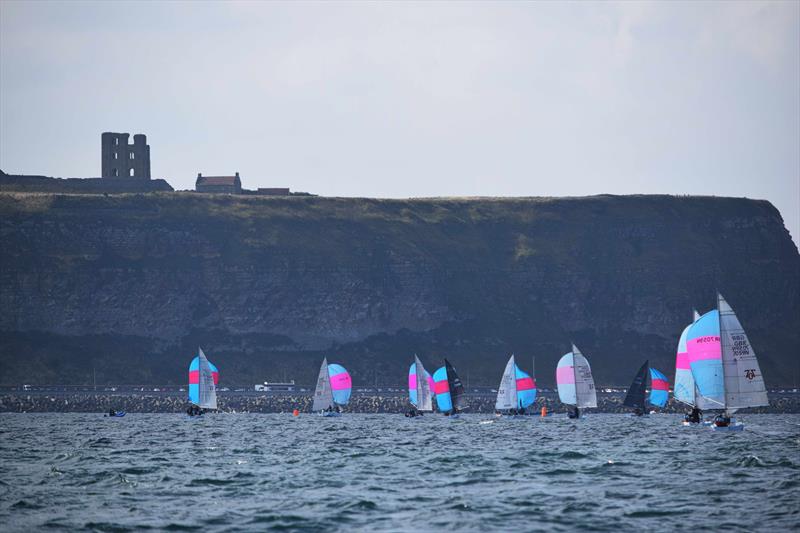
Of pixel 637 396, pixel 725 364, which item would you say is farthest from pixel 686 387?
pixel 637 396

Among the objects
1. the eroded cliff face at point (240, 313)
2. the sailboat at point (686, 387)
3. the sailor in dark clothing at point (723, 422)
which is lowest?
the sailor in dark clothing at point (723, 422)

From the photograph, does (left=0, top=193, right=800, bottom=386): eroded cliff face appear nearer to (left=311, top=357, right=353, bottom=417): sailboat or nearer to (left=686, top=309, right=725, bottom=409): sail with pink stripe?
(left=311, top=357, right=353, bottom=417): sailboat

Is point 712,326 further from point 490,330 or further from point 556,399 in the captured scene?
point 490,330

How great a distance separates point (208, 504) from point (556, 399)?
105 m

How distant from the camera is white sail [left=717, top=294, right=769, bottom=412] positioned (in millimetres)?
71188

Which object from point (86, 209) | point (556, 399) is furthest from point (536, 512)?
point (86, 209)

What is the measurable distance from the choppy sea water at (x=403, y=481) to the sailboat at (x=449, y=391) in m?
25.2

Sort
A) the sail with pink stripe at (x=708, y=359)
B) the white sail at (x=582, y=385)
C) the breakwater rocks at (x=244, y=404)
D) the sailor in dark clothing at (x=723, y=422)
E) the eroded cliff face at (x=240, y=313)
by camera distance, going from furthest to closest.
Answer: the eroded cliff face at (x=240, y=313) → the breakwater rocks at (x=244, y=404) → the white sail at (x=582, y=385) → the sailor in dark clothing at (x=723, y=422) → the sail with pink stripe at (x=708, y=359)

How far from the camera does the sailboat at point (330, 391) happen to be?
116 m

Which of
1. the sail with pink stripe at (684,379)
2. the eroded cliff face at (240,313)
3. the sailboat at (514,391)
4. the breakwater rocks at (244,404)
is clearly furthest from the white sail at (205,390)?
the eroded cliff face at (240,313)

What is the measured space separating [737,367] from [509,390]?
40001 millimetres

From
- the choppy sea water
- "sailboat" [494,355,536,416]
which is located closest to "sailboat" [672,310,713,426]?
the choppy sea water

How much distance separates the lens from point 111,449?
Answer: 67875 mm

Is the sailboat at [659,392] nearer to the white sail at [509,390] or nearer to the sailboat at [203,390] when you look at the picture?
the white sail at [509,390]
